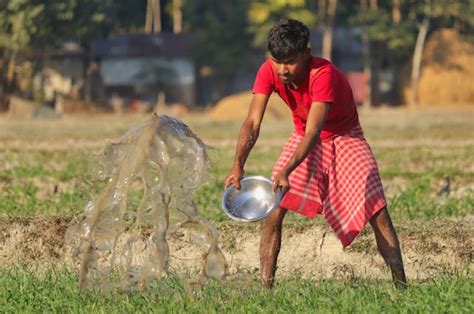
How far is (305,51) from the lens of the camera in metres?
8.03

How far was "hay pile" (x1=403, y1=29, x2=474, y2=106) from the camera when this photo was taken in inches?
1948

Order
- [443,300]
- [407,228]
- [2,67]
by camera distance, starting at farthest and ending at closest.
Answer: [2,67]
[407,228]
[443,300]

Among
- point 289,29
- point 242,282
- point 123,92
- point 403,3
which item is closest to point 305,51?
point 289,29

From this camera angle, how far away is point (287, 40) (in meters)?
7.91

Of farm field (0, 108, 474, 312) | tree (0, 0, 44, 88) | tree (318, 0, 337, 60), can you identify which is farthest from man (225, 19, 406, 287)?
tree (318, 0, 337, 60)

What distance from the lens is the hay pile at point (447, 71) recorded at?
162ft

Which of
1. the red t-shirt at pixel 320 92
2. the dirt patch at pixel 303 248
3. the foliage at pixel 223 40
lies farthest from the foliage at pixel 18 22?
the red t-shirt at pixel 320 92

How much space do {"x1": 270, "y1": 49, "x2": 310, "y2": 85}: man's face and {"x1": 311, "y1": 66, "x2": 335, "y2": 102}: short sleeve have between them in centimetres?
10

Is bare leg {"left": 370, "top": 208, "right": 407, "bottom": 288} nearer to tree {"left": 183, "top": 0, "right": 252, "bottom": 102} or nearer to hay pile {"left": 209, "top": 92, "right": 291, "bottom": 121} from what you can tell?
hay pile {"left": 209, "top": 92, "right": 291, "bottom": 121}

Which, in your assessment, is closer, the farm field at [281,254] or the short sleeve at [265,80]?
the farm field at [281,254]

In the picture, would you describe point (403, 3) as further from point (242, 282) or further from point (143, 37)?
point (242, 282)

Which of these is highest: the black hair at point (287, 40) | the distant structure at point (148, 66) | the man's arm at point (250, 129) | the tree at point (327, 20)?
the black hair at point (287, 40)

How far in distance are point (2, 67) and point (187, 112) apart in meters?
7.16

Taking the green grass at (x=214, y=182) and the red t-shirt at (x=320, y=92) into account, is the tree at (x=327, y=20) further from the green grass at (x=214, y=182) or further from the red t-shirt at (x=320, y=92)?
the red t-shirt at (x=320, y=92)
